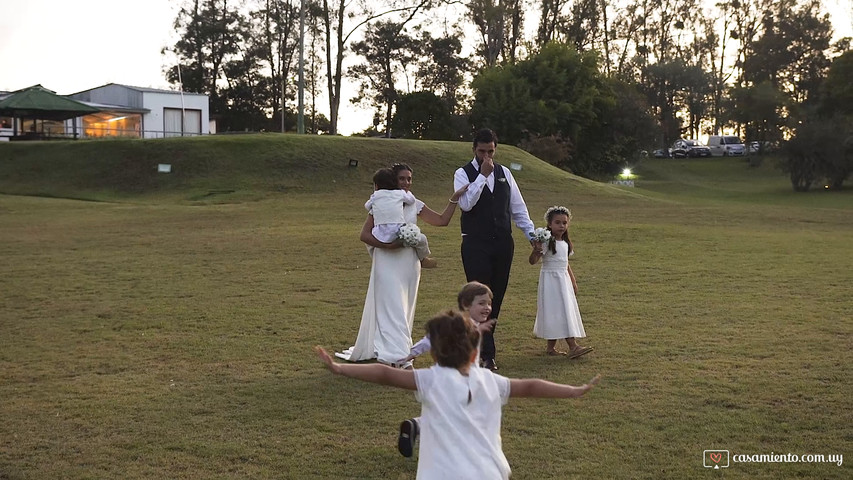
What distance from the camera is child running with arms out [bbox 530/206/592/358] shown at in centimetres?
894

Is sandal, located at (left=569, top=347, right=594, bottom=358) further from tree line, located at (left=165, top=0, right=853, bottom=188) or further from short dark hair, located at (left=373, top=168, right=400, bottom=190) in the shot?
tree line, located at (left=165, top=0, right=853, bottom=188)

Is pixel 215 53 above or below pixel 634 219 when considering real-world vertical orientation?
above

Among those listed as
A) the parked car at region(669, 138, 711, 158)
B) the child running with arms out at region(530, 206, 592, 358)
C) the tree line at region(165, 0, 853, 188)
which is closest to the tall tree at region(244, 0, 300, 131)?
the tree line at region(165, 0, 853, 188)

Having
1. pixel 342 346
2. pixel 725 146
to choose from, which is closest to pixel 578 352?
pixel 342 346

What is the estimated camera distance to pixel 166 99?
2375 inches

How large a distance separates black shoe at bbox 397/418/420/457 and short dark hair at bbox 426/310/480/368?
1.33 m

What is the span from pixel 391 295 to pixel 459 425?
4376 millimetres

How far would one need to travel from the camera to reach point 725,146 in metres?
76.5

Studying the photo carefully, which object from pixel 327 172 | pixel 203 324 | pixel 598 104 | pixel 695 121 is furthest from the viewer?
pixel 695 121

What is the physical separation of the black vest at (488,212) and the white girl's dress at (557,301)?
3.02ft

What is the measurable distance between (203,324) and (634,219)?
17262mm

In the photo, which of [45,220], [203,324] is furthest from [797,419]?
[45,220]

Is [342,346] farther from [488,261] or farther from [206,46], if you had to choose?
[206,46]

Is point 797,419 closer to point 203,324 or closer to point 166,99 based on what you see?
point 203,324
